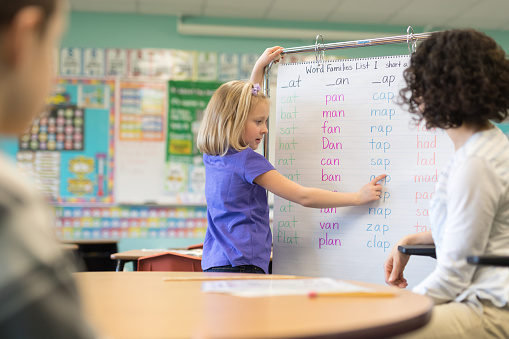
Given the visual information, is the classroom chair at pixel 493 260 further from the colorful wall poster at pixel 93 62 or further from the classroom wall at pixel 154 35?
the colorful wall poster at pixel 93 62

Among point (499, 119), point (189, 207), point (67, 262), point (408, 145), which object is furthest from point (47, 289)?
point (189, 207)

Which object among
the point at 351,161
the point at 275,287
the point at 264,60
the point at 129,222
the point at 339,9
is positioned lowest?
the point at 129,222

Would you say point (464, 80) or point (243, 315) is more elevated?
point (464, 80)

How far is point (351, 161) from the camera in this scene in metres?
2.24

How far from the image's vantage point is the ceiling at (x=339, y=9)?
4840 mm

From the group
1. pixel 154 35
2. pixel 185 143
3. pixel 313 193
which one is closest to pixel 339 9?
pixel 154 35

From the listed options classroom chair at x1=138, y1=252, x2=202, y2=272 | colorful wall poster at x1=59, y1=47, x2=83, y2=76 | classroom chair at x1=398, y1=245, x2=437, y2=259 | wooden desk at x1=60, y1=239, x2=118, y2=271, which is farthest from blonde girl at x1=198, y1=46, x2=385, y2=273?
colorful wall poster at x1=59, y1=47, x2=83, y2=76

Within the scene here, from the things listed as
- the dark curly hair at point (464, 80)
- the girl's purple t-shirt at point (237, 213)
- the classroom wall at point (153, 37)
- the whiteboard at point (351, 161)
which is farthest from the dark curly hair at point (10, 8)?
Answer: the classroom wall at point (153, 37)

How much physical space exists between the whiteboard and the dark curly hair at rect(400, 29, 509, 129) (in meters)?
0.66

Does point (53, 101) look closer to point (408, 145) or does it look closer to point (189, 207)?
point (189, 207)

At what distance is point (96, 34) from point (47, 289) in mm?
4933

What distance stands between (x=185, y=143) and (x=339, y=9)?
1.98 m

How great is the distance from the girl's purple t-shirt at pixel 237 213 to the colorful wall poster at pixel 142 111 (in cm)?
286

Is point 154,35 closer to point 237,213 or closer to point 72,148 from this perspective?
point 72,148
